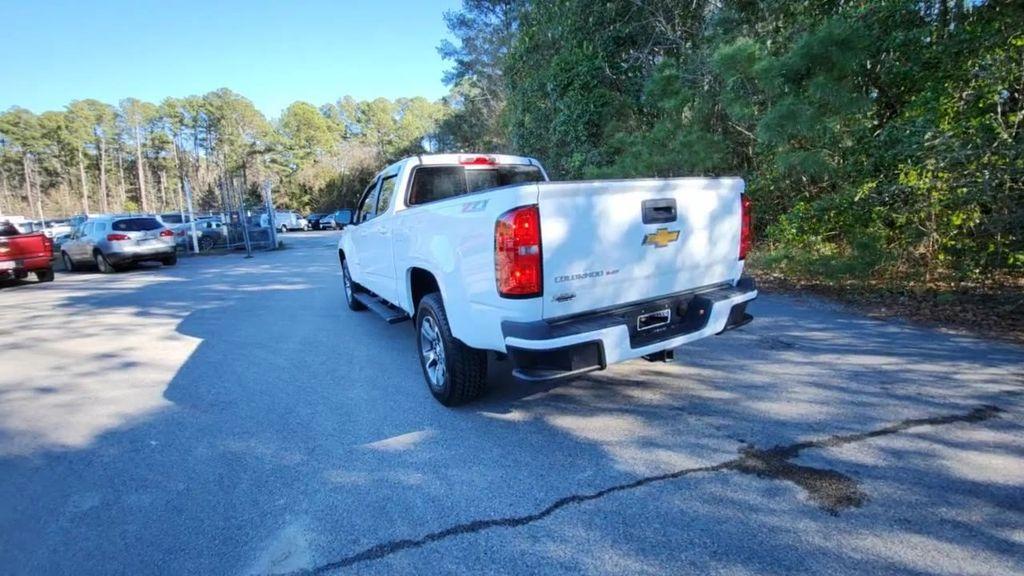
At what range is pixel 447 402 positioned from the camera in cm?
402

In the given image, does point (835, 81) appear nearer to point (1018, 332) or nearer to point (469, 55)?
point (1018, 332)

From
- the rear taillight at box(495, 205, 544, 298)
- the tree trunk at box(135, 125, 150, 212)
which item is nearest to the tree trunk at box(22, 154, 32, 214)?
the tree trunk at box(135, 125, 150, 212)

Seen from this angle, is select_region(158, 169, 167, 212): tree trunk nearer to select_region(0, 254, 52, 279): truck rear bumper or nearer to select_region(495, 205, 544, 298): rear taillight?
select_region(0, 254, 52, 279): truck rear bumper

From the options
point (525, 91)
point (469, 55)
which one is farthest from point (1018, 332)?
point (469, 55)

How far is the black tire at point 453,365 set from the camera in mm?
3854

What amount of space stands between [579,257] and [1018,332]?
196 inches

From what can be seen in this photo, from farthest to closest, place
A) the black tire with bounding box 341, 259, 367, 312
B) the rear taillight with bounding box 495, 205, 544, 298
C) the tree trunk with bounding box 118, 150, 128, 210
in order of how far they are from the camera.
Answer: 1. the tree trunk with bounding box 118, 150, 128, 210
2. the black tire with bounding box 341, 259, 367, 312
3. the rear taillight with bounding box 495, 205, 544, 298

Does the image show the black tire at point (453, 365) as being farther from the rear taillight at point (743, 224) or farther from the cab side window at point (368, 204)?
the cab side window at point (368, 204)

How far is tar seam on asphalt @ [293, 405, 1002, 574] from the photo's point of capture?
247cm

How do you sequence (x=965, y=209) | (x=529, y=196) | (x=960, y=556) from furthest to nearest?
(x=965, y=209)
(x=529, y=196)
(x=960, y=556)

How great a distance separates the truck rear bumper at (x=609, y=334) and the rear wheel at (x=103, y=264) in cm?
1724

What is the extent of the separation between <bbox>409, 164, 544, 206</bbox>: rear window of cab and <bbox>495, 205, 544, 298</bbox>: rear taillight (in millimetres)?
2418

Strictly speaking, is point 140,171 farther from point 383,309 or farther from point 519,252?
point 519,252

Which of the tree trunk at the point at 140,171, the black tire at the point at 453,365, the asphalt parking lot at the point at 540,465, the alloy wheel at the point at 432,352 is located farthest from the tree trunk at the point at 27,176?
the black tire at the point at 453,365
